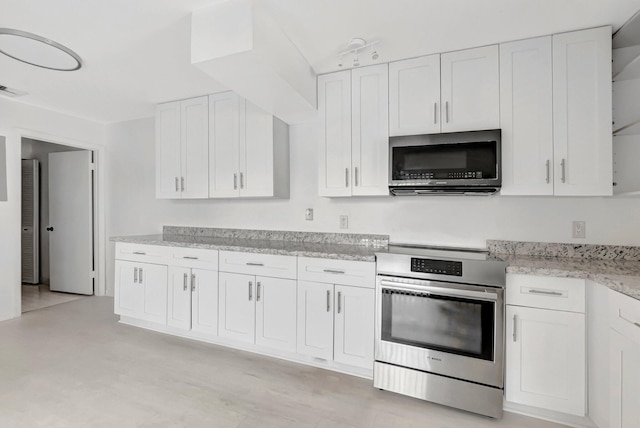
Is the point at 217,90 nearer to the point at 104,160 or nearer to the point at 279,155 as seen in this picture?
the point at 279,155

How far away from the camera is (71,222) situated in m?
4.52

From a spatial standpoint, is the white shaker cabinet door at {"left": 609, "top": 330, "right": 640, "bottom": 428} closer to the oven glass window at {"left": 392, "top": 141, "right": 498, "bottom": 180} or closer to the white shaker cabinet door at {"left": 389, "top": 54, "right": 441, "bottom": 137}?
the oven glass window at {"left": 392, "top": 141, "right": 498, "bottom": 180}

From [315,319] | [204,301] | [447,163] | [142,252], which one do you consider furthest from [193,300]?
[447,163]

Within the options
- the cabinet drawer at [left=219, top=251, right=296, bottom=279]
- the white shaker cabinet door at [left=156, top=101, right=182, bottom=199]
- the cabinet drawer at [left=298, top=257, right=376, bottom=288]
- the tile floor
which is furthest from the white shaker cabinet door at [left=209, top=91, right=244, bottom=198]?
the tile floor

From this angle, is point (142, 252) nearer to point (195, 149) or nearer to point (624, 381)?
point (195, 149)

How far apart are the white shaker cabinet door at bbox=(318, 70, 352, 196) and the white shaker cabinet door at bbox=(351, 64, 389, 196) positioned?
5 cm

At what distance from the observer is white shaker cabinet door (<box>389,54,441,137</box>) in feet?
7.80

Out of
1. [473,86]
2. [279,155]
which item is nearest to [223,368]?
[279,155]

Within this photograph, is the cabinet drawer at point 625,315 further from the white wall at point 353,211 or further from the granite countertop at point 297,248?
the granite countertop at point 297,248

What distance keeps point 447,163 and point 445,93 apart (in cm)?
55

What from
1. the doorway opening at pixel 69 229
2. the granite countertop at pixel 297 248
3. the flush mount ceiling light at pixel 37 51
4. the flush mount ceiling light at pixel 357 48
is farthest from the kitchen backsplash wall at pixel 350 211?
the flush mount ceiling light at pixel 37 51

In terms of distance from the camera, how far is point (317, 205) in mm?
3119

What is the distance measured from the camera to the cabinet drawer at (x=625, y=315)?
138cm

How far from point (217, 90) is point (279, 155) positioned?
969 mm
